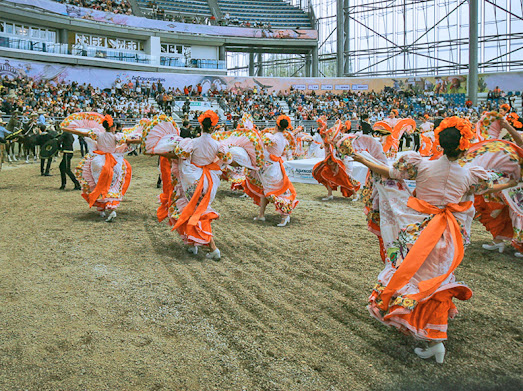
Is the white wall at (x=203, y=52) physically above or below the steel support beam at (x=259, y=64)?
below

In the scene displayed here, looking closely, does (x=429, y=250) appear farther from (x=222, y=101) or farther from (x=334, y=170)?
(x=222, y=101)

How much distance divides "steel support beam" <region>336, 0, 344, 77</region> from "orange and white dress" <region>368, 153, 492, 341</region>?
42419 millimetres

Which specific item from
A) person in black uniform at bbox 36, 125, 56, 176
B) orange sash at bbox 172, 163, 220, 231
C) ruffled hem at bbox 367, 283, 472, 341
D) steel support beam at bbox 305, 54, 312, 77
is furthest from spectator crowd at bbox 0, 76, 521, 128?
ruffled hem at bbox 367, 283, 472, 341

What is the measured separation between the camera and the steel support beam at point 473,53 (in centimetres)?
3388

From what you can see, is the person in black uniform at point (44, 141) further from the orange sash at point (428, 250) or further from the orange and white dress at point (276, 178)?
the orange sash at point (428, 250)

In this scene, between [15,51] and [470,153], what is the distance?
29.5 metres

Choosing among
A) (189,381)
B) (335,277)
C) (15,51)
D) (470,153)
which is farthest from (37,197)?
(15,51)

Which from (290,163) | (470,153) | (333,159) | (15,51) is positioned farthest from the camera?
(15,51)

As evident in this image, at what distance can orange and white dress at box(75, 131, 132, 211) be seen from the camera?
820 centimetres

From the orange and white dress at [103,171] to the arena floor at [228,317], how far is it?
0.93 metres

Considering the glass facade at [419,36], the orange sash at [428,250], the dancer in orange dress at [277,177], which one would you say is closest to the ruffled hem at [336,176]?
the dancer in orange dress at [277,177]

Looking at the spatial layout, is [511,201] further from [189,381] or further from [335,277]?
[189,381]

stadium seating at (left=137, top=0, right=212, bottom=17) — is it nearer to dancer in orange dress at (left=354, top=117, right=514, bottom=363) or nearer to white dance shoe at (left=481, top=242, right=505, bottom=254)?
white dance shoe at (left=481, top=242, right=505, bottom=254)

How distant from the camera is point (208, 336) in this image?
3.85m
